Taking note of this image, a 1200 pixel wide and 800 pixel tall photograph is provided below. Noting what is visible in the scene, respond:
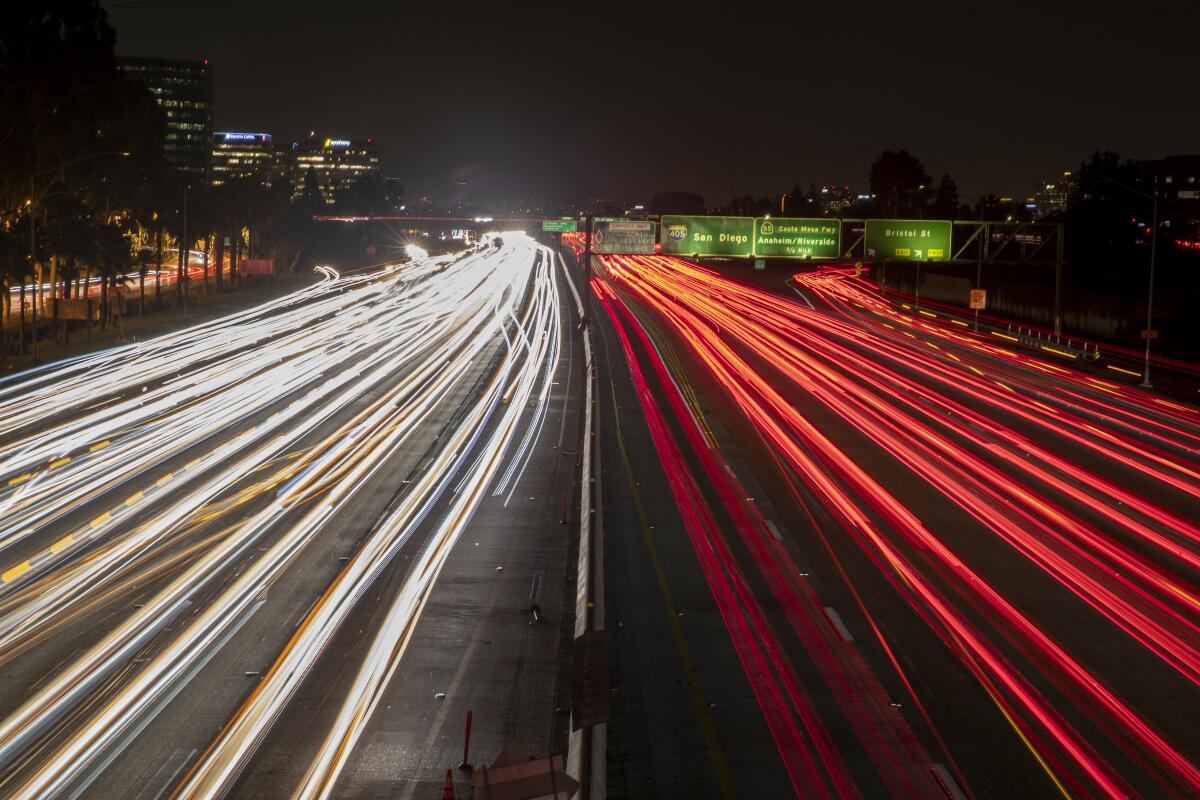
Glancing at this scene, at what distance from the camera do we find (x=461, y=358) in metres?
47.4

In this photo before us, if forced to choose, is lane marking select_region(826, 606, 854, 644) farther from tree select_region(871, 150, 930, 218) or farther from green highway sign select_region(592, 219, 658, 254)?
tree select_region(871, 150, 930, 218)

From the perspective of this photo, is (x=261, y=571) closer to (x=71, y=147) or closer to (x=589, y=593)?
(x=589, y=593)

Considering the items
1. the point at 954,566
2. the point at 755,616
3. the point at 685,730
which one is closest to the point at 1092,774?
the point at 685,730

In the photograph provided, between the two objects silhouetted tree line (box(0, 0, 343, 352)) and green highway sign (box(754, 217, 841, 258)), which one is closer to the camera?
silhouetted tree line (box(0, 0, 343, 352))

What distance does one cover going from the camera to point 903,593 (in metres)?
17.2

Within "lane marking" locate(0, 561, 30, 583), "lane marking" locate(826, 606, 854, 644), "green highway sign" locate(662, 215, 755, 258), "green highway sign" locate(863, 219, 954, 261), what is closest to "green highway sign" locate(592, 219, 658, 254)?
"green highway sign" locate(662, 215, 755, 258)

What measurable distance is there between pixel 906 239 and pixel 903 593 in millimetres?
37337

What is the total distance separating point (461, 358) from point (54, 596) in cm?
3161

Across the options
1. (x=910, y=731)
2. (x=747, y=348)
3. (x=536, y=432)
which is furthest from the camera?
(x=747, y=348)

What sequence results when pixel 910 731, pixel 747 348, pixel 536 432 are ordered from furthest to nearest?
pixel 747 348
pixel 536 432
pixel 910 731

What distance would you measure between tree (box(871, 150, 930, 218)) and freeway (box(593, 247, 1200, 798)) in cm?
10567

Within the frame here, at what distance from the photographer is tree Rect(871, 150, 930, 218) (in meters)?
140

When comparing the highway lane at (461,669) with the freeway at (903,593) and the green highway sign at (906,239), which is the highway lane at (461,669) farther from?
the green highway sign at (906,239)

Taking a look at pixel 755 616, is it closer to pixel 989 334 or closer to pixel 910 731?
pixel 910 731
